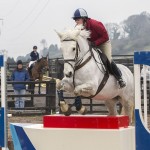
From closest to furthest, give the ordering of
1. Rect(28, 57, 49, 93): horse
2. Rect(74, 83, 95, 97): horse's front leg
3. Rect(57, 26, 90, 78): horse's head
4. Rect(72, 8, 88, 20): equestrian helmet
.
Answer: Rect(57, 26, 90, 78): horse's head < Rect(74, 83, 95, 97): horse's front leg < Rect(72, 8, 88, 20): equestrian helmet < Rect(28, 57, 49, 93): horse

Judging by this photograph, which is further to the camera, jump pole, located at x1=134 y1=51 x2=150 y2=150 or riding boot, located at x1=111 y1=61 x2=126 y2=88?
riding boot, located at x1=111 y1=61 x2=126 y2=88

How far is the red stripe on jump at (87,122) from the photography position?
644 cm

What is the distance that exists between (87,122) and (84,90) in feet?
5.71

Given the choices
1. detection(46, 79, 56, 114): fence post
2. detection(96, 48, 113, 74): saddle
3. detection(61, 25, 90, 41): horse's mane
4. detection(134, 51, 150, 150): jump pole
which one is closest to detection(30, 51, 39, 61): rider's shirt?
detection(46, 79, 56, 114): fence post

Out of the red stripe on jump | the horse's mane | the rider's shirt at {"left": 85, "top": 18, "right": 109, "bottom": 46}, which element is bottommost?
the red stripe on jump

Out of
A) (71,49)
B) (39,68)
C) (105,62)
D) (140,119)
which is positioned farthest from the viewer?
(39,68)

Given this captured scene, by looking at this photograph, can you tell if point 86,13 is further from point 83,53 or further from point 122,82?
point 122,82

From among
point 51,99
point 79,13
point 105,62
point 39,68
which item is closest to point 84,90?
point 105,62

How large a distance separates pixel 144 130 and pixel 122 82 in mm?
3786

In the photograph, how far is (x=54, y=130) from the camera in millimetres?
6559

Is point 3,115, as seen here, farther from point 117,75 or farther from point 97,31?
point 117,75

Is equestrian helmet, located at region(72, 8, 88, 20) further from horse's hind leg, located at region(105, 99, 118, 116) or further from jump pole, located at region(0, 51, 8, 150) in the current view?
jump pole, located at region(0, 51, 8, 150)

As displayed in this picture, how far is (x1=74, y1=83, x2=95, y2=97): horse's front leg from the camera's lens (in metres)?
8.20

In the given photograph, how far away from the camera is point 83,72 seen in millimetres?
8445
